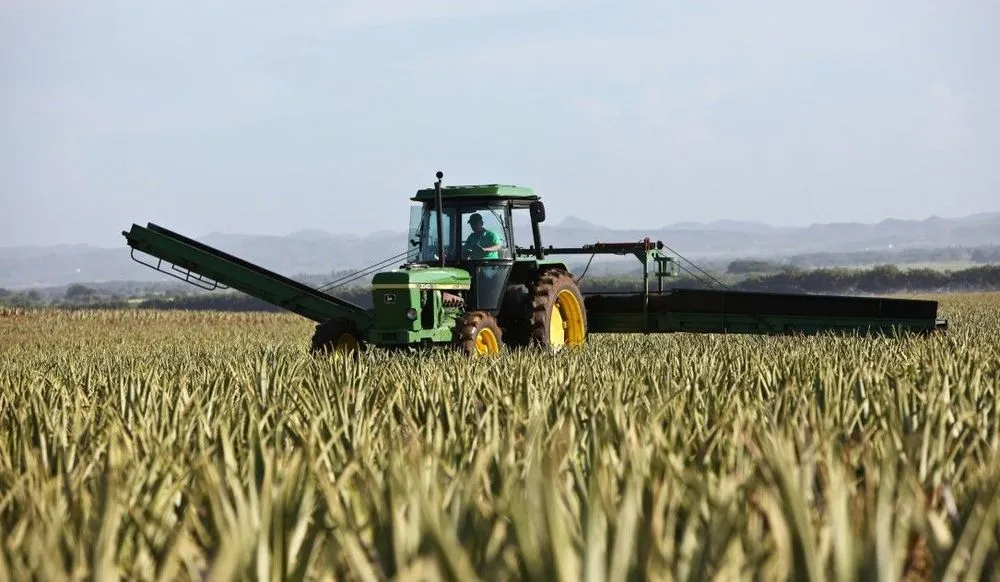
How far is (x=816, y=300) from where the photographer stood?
487 inches

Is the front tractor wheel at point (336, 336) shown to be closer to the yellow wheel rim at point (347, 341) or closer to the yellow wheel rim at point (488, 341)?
the yellow wheel rim at point (347, 341)

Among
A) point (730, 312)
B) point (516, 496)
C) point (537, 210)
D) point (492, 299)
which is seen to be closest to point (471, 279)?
point (492, 299)

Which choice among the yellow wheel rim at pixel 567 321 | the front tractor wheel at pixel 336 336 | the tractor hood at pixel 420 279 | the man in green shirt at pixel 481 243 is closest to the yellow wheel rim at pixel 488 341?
the tractor hood at pixel 420 279

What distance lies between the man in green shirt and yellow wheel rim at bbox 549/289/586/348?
851 mm

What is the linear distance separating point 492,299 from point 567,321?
1247 mm

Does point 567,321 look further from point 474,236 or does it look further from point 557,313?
point 474,236

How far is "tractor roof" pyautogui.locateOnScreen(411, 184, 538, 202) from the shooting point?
11.1 m

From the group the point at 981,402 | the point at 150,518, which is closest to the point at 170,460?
the point at 150,518

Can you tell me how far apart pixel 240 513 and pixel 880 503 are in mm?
1088

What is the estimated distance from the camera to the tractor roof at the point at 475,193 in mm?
11094

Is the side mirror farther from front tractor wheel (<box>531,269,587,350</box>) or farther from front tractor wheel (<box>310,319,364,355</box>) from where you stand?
front tractor wheel (<box>310,319,364,355</box>)

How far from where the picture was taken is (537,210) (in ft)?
37.4

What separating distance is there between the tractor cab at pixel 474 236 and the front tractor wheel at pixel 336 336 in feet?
2.63

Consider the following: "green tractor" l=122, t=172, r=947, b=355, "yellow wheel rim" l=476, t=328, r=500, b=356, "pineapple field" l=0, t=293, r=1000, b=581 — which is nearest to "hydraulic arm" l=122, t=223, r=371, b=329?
"green tractor" l=122, t=172, r=947, b=355
